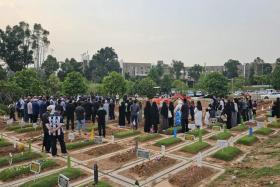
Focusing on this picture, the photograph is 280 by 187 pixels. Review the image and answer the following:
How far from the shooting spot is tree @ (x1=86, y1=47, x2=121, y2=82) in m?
88.4

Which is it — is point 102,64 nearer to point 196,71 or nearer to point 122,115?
point 196,71

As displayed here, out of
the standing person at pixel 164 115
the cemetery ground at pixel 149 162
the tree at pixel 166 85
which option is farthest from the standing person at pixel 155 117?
the tree at pixel 166 85

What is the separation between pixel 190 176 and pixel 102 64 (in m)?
90.2

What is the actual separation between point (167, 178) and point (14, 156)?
20.7 feet

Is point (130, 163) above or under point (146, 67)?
under

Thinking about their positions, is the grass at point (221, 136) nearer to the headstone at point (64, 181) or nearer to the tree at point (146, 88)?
the headstone at point (64, 181)

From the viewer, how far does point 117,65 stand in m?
101

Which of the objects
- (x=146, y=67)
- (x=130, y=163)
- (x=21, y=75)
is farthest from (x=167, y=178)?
(x=146, y=67)

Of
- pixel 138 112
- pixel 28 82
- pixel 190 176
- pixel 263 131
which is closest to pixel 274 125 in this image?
pixel 263 131

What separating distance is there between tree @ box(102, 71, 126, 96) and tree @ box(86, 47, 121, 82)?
125ft

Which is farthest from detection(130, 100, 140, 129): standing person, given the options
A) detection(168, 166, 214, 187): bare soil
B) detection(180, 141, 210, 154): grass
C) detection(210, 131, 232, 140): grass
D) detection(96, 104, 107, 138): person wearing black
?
detection(168, 166, 214, 187): bare soil

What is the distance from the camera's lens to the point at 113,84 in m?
47.1

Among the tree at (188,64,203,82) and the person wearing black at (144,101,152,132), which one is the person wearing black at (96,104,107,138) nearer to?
the person wearing black at (144,101,152,132)

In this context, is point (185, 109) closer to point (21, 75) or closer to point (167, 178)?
point (167, 178)
